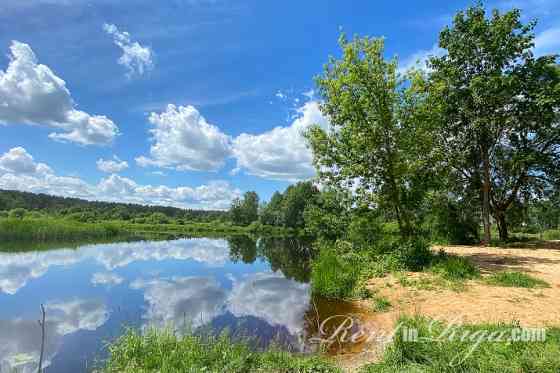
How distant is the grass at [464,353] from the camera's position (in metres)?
4.21

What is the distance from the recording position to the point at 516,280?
33.8 feet

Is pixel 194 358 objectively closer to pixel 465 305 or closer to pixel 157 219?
pixel 465 305

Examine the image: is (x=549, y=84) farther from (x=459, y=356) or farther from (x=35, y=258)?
(x=35, y=258)

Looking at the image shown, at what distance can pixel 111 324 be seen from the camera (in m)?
8.70

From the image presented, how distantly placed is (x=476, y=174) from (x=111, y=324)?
83.9 ft

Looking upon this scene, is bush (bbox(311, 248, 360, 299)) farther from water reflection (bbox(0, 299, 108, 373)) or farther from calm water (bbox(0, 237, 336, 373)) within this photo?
water reflection (bbox(0, 299, 108, 373))

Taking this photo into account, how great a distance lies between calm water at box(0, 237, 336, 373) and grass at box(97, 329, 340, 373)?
672 mm

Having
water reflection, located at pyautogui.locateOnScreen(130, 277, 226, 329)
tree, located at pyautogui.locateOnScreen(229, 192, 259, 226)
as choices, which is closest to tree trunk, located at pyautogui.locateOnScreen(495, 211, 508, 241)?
water reflection, located at pyautogui.locateOnScreen(130, 277, 226, 329)

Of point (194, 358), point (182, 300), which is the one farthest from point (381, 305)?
point (182, 300)

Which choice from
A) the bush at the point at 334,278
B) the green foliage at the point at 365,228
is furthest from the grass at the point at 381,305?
the green foliage at the point at 365,228

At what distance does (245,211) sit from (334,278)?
3582 inches

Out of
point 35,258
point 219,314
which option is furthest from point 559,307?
point 35,258

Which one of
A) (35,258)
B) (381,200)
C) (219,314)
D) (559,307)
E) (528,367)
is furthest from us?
(35,258)

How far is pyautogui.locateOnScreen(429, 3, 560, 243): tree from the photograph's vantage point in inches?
808
